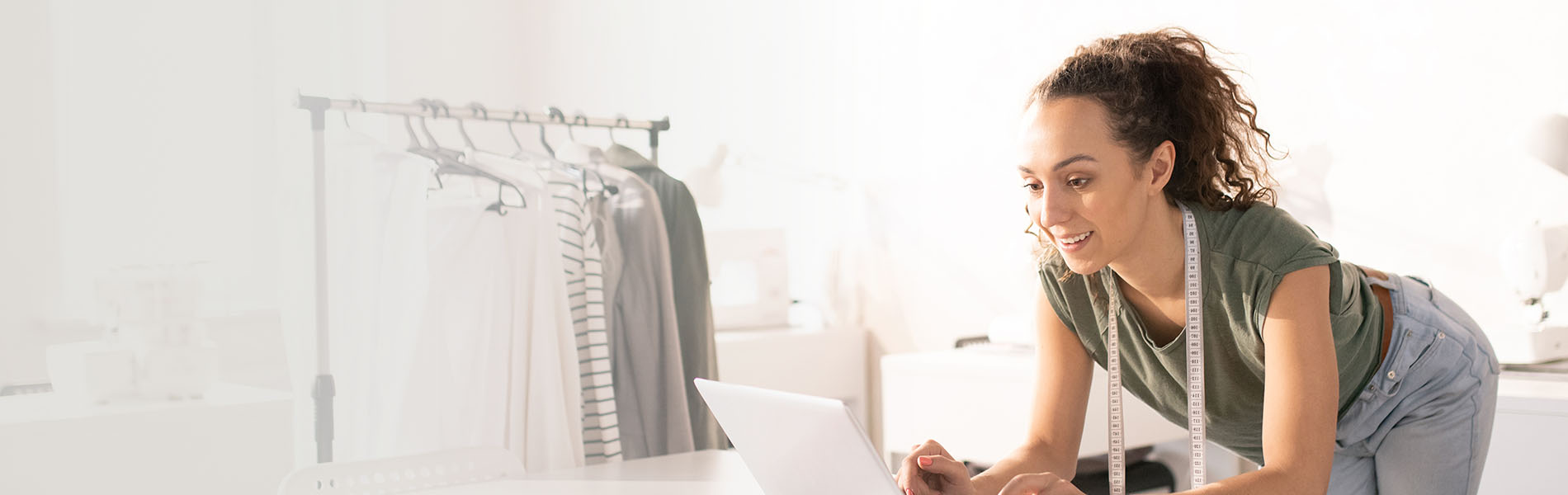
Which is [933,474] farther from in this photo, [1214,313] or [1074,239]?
[1214,313]

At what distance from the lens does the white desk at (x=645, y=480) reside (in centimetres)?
128

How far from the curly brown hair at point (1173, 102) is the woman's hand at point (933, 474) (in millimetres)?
360

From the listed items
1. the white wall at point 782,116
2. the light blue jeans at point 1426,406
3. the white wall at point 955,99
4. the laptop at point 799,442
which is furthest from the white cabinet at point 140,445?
the white wall at point 955,99

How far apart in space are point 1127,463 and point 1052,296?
4.36 ft

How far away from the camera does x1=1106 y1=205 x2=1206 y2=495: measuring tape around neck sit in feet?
3.99

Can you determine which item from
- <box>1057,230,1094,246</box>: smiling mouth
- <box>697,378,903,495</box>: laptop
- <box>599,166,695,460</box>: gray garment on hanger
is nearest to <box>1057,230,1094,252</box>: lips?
<box>1057,230,1094,246</box>: smiling mouth

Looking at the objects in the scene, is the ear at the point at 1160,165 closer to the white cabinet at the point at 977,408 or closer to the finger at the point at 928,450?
the finger at the point at 928,450

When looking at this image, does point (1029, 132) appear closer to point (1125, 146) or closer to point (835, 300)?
point (1125, 146)

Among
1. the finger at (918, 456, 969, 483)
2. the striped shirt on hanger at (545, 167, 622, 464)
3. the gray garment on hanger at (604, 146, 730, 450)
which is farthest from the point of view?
the gray garment on hanger at (604, 146, 730, 450)

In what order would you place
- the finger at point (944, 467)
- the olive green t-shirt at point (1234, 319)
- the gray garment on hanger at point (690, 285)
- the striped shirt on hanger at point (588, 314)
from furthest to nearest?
the gray garment on hanger at point (690, 285) < the striped shirt on hanger at point (588, 314) < the olive green t-shirt at point (1234, 319) < the finger at point (944, 467)

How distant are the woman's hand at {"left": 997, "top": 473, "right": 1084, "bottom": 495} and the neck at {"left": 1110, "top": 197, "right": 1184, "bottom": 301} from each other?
1.04 ft

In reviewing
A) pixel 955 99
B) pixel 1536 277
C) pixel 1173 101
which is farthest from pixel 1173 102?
pixel 955 99

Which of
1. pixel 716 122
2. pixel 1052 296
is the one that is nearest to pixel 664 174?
pixel 1052 296

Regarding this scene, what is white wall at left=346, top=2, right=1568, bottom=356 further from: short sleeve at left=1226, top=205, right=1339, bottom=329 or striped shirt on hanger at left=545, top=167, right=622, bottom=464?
striped shirt on hanger at left=545, top=167, right=622, bottom=464
